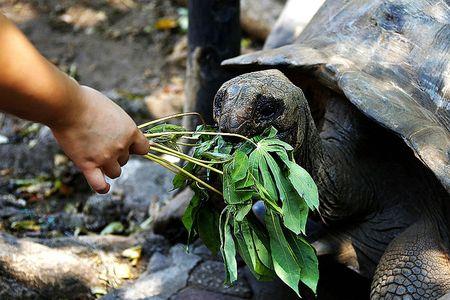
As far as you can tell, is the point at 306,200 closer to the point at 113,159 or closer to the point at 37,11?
the point at 113,159

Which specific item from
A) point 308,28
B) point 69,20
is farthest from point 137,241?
point 69,20

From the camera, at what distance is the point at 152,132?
8.44ft

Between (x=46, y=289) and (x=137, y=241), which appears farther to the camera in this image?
(x=137, y=241)

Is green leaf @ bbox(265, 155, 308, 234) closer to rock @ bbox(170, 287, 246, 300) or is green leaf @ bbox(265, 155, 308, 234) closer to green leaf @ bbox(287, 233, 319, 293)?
green leaf @ bbox(287, 233, 319, 293)

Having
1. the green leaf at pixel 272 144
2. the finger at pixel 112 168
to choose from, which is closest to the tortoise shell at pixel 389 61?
the green leaf at pixel 272 144

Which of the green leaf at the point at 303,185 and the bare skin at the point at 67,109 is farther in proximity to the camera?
the green leaf at the point at 303,185

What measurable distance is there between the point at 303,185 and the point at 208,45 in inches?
71.1

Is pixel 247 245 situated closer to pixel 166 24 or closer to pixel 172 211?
pixel 172 211

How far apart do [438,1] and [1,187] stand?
106 inches

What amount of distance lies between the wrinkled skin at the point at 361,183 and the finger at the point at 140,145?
0.37m

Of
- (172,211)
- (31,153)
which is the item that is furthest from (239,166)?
(31,153)

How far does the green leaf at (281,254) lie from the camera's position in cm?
235

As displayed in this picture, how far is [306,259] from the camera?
2.42m

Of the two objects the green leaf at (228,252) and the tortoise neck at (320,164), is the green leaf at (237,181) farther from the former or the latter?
the tortoise neck at (320,164)
